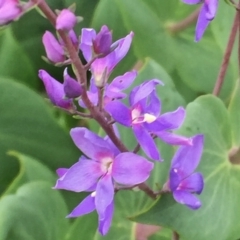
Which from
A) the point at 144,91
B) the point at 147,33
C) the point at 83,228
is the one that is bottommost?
the point at 83,228

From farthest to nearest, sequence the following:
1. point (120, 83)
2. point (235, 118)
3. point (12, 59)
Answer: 1. point (12, 59)
2. point (235, 118)
3. point (120, 83)

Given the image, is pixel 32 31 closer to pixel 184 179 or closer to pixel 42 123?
pixel 42 123

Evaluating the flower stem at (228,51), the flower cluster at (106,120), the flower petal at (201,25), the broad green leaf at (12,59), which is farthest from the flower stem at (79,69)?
the broad green leaf at (12,59)

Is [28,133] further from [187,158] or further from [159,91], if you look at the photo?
[187,158]

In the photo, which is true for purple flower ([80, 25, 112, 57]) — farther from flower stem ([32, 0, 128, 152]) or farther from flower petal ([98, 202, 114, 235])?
flower petal ([98, 202, 114, 235])

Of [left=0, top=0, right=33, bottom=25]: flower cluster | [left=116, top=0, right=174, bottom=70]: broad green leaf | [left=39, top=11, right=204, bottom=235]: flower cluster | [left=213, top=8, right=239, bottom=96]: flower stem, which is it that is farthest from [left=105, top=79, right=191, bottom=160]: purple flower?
[left=116, top=0, right=174, bottom=70]: broad green leaf

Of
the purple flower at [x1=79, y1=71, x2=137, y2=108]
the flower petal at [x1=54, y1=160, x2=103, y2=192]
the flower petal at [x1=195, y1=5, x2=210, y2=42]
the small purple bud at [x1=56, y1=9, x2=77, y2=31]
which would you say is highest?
the small purple bud at [x1=56, y1=9, x2=77, y2=31]

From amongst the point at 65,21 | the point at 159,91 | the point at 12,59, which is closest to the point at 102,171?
the point at 65,21
